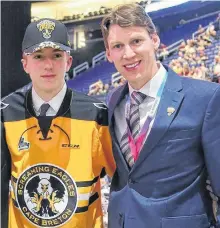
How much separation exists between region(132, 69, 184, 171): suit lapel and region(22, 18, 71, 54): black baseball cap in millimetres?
420

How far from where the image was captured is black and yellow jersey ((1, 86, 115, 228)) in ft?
4.68

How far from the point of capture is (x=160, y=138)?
45.7 inches

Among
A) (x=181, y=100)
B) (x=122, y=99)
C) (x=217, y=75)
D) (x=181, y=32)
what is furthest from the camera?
(x=181, y=32)

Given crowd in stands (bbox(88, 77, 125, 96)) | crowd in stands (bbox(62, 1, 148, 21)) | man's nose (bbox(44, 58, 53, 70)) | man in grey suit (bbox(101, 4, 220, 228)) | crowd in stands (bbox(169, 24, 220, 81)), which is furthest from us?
crowd in stands (bbox(88, 77, 125, 96))

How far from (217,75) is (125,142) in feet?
4.74

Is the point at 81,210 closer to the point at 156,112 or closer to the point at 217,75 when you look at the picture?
the point at 156,112

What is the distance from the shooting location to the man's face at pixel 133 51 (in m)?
1.20

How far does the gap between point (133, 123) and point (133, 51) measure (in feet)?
0.72

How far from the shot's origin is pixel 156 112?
120cm

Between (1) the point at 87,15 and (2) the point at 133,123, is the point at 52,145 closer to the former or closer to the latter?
(2) the point at 133,123

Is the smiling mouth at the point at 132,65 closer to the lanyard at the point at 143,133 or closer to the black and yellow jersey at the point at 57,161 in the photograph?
the lanyard at the point at 143,133

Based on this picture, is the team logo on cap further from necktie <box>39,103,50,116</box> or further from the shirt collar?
the shirt collar

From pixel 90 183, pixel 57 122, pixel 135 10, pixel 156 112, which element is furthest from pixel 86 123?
pixel 135 10

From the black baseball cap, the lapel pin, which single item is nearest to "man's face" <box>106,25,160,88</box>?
the lapel pin
